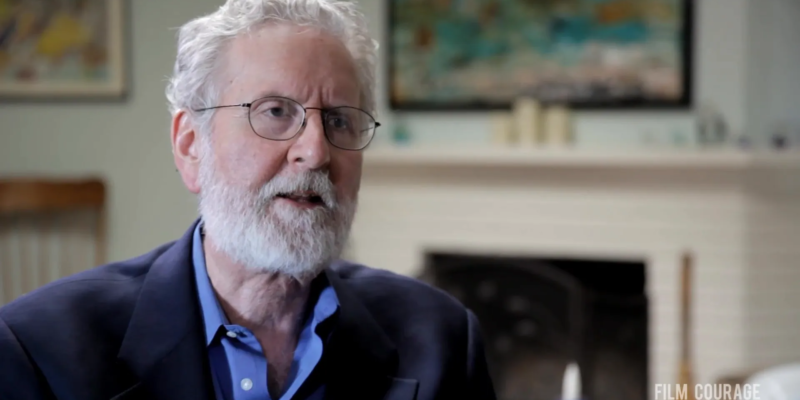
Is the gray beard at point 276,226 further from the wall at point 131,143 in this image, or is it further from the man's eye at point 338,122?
the wall at point 131,143

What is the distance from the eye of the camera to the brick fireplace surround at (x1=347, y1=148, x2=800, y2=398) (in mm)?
3150

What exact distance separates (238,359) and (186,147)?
304 mm

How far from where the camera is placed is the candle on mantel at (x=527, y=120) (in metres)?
3.29

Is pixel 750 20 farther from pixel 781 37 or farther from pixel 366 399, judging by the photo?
pixel 366 399

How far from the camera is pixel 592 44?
327 cm

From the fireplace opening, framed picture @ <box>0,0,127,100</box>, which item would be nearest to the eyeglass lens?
the fireplace opening

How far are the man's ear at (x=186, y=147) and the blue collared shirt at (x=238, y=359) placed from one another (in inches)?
5.6

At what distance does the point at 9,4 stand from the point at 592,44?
8.18 ft

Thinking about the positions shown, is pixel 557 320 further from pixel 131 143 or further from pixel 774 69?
pixel 131 143

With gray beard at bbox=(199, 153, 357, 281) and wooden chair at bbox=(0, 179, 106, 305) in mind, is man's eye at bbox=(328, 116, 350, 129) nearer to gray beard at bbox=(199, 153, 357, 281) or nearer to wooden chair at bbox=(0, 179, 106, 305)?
gray beard at bbox=(199, 153, 357, 281)

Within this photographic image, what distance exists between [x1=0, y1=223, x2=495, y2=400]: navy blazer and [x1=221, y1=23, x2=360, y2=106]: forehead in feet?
0.81

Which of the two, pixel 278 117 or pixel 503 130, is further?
pixel 503 130

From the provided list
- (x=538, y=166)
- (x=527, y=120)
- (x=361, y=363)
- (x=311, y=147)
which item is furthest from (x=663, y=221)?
(x=311, y=147)

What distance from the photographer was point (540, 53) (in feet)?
11.0
